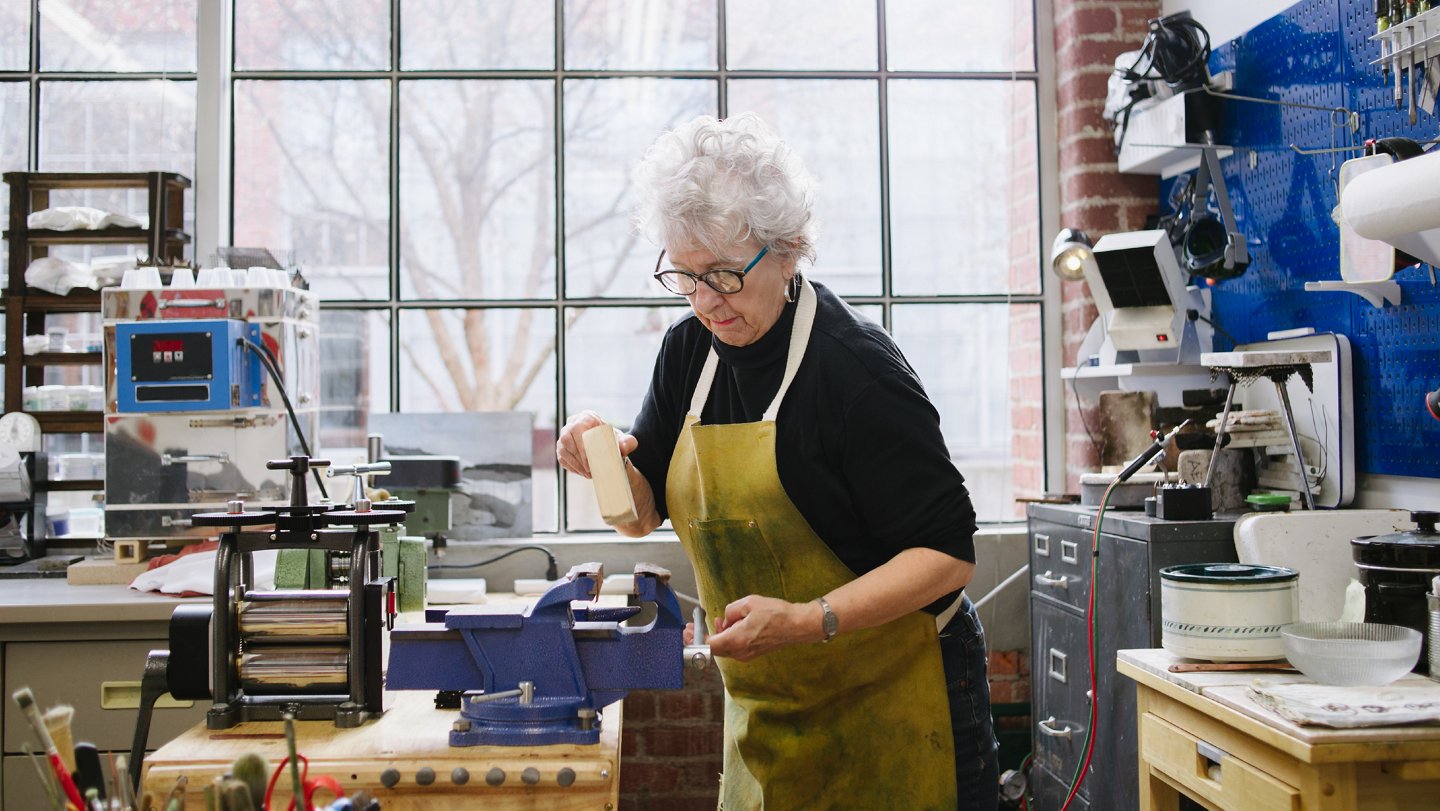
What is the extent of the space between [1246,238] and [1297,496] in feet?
2.68

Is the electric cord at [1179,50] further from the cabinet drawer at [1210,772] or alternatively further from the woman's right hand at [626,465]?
the woman's right hand at [626,465]

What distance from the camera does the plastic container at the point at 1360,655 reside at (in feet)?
5.80

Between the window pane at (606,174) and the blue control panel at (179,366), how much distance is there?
113 centimetres

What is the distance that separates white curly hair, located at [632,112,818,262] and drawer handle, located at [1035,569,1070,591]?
1552 millimetres

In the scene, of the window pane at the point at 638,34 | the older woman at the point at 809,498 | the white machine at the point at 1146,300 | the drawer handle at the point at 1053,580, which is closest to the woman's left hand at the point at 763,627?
the older woman at the point at 809,498

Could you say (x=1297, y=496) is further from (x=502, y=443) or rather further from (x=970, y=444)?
(x=502, y=443)

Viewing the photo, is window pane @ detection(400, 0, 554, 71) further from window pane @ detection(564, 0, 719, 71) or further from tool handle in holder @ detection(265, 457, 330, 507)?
tool handle in holder @ detection(265, 457, 330, 507)

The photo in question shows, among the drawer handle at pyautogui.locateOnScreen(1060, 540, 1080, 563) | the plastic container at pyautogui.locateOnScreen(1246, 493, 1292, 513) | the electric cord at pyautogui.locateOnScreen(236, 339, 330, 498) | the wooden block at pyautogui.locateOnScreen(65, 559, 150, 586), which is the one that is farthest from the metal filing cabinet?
the wooden block at pyautogui.locateOnScreen(65, 559, 150, 586)

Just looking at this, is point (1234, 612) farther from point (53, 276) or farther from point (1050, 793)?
point (53, 276)

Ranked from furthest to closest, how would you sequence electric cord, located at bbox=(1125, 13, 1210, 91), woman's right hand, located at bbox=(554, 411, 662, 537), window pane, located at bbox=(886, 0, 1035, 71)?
window pane, located at bbox=(886, 0, 1035, 71) < electric cord, located at bbox=(1125, 13, 1210, 91) < woman's right hand, located at bbox=(554, 411, 662, 537)

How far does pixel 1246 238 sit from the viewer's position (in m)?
3.15

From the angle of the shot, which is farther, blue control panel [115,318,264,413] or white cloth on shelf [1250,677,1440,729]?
blue control panel [115,318,264,413]

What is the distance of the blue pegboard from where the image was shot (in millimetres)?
2521

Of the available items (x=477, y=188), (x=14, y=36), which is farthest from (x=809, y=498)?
(x=14, y=36)
